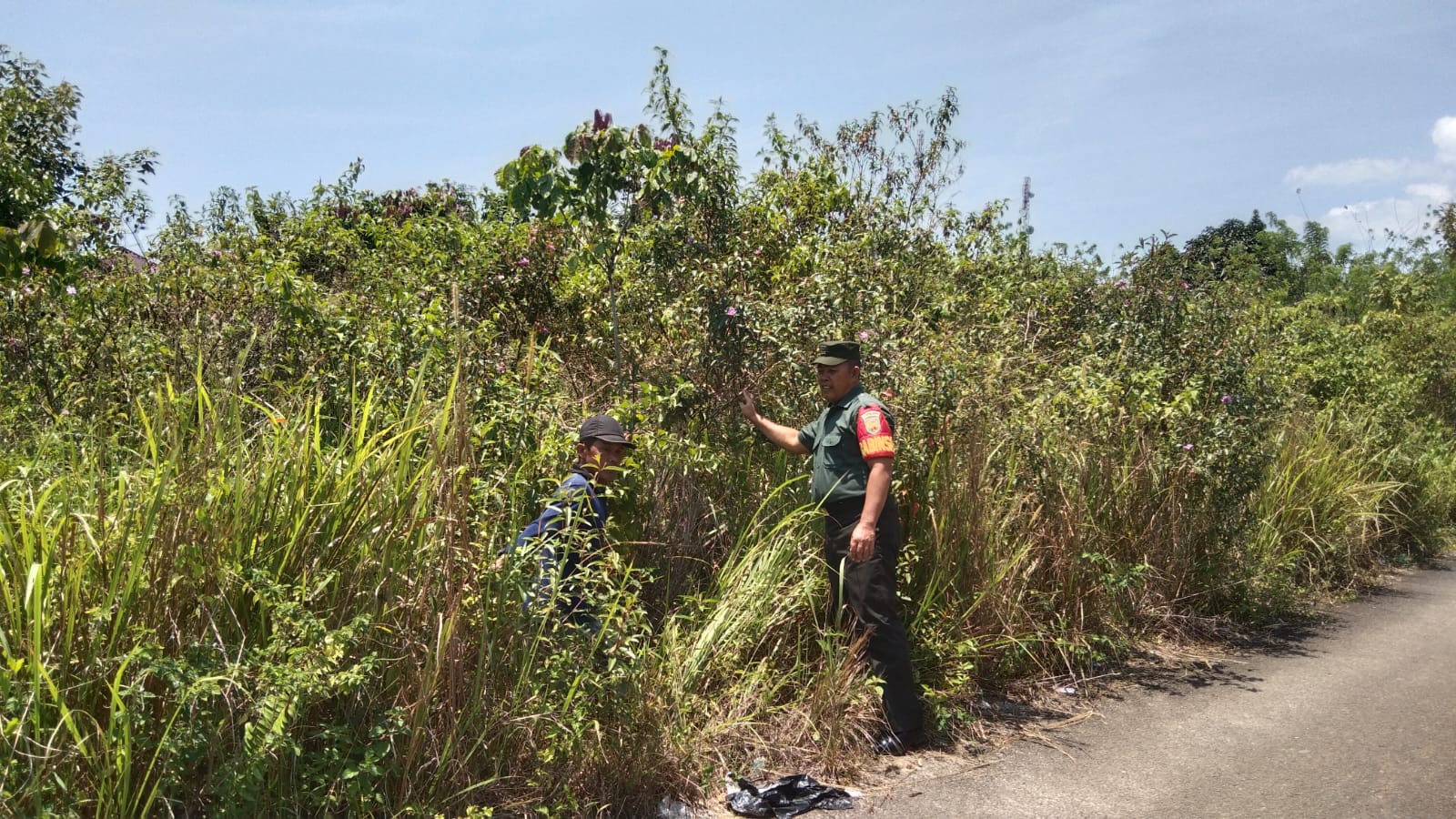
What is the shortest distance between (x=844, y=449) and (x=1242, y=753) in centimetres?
252

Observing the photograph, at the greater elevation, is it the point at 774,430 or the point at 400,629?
the point at 774,430

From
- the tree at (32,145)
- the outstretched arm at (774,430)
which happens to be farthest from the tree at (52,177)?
the outstretched arm at (774,430)

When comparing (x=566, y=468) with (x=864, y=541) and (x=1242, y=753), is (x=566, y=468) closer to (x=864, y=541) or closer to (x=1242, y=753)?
(x=864, y=541)

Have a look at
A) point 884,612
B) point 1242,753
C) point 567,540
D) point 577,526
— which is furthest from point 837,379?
point 1242,753

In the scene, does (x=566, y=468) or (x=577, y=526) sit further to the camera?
(x=566, y=468)

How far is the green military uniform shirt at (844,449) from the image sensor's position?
5.28 m

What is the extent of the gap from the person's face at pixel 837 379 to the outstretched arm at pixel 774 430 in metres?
0.33

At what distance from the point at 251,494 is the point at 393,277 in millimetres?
3738

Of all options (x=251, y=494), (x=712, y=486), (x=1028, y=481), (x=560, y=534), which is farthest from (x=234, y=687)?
(x=1028, y=481)

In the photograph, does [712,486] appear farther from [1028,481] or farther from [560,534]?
[1028,481]

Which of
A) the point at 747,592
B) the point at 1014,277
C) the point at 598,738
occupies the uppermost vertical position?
the point at 1014,277

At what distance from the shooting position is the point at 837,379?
544 centimetres

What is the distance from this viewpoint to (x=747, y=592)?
17.1 ft

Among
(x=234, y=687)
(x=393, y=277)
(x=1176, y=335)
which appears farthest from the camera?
(x=1176, y=335)
